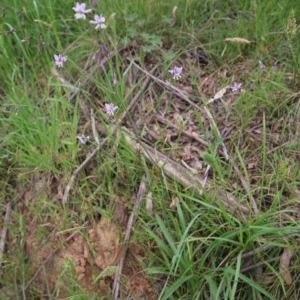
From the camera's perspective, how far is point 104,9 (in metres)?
2.63

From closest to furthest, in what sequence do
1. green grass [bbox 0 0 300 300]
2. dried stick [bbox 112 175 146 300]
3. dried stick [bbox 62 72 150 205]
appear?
1. green grass [bbox 0 0 300 300]
2. dried stick [bbox 112 175 146 300]
3. dried stick [bbox 62 72 150 205]

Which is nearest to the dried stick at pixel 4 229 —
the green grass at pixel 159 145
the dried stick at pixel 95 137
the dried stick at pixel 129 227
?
the green grass at pixel 159 145

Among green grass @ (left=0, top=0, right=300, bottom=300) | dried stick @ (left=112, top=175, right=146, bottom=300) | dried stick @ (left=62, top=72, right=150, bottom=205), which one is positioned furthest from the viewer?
dried stick @ (left=62, top=72, right=150, bottom=205)

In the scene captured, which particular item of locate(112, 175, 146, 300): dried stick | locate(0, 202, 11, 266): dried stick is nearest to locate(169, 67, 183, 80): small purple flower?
locate(112, 175, 146, 300): dried stick

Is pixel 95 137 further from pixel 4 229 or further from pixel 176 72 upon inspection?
pixel 4 229

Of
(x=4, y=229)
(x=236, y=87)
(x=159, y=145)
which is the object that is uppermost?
(x=236, y=87)

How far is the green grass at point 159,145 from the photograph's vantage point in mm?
1866

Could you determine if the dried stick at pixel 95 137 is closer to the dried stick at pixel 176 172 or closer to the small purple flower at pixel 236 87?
the dried stick at pixel 176 172

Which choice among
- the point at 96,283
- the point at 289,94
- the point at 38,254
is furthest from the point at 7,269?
the point at 289,94

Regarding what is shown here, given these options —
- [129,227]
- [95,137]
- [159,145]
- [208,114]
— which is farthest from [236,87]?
[129,227]

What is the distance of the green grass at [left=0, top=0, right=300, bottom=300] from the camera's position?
6.12 ft

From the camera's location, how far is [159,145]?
226 centimetres

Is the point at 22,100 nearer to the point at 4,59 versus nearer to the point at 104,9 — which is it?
the point at 4,59

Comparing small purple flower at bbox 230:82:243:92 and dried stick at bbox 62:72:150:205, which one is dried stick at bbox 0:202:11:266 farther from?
small purple flower at bbox 230:82:243:92
